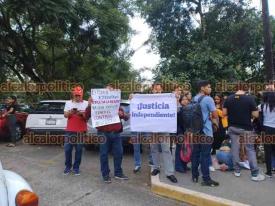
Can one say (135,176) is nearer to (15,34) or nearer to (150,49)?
(150,49)

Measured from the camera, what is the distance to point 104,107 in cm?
729

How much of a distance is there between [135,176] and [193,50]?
935cm

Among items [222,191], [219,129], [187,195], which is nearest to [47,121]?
[219,129]

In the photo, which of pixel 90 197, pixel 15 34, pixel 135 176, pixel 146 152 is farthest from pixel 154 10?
pixel 90 197

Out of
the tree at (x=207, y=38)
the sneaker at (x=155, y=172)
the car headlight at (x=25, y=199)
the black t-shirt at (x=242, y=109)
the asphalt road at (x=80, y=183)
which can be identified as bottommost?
the asphalt road at (x=80, y=183)

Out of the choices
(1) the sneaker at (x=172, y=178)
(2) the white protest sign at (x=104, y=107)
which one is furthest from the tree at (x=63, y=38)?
(1) the sneaker at (x=172, y=178)

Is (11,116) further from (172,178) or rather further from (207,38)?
(207,38)

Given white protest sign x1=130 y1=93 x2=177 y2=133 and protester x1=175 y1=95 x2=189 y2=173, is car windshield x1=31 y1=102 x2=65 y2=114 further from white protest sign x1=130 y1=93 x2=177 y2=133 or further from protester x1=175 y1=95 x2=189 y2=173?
protester x1=175 y1=95 x2=189 y2=173

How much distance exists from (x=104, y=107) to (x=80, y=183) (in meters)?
1.51

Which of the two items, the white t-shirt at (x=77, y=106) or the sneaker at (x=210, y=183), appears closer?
the sneaker at (x=210, y=183)

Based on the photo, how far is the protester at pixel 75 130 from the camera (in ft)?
24.9

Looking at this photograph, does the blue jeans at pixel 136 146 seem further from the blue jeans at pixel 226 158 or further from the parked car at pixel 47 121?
the parked car at pixel 47 121

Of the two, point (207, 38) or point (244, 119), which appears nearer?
point (244, 119)

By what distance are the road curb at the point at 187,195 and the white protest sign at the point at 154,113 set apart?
104 centimetres
